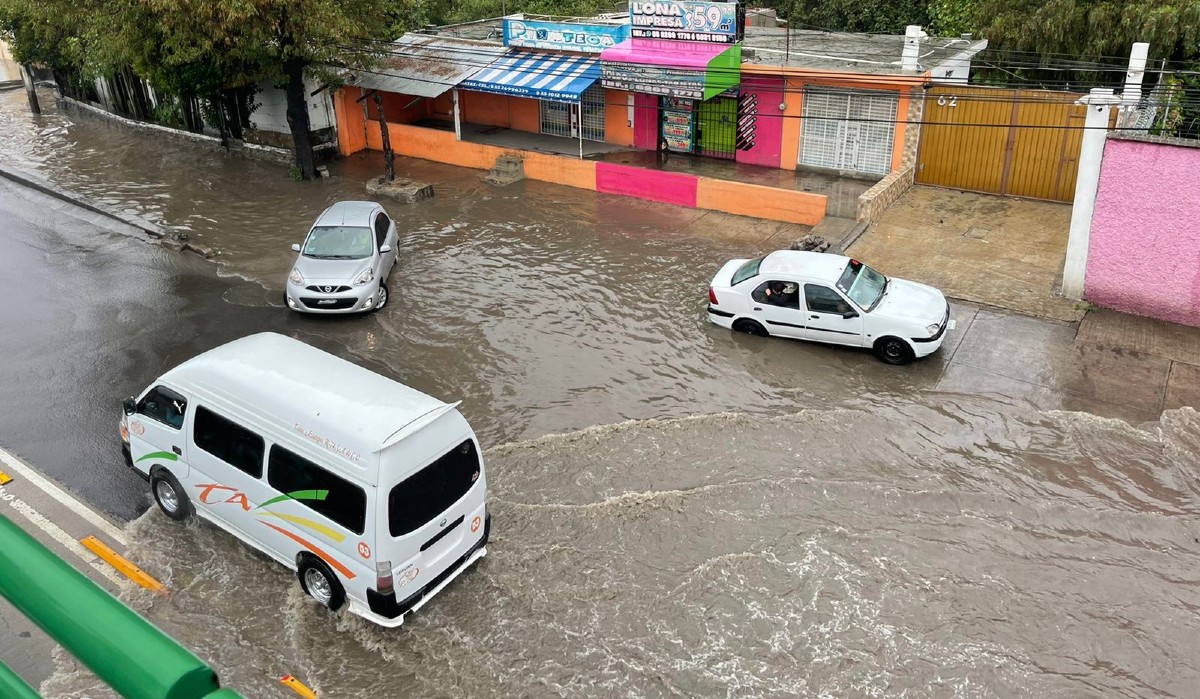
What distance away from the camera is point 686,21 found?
2306cm

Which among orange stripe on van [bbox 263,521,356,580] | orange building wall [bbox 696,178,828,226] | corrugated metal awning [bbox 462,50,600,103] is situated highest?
corrugated metal awning [bbox 462,50,600,103]

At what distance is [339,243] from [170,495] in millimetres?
7748

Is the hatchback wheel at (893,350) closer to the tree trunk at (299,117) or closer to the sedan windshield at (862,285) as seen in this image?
the sedan windshield at (862,285)

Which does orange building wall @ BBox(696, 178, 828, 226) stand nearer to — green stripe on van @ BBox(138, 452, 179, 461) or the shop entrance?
the shop entrance

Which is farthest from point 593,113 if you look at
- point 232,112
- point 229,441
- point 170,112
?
point 229,441

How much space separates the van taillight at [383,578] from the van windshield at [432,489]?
321mm

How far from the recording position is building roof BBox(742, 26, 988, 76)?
75.2ft

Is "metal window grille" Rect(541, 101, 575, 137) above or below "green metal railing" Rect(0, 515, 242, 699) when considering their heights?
below

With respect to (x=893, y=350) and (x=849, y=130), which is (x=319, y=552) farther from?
(x=849, y=130)

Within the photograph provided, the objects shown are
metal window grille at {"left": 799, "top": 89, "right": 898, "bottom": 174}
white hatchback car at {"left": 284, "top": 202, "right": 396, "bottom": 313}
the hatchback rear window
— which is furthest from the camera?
metal window grille at {"left": 799, "top": 89, "right": 898, "bottom": 174}

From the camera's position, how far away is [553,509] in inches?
462

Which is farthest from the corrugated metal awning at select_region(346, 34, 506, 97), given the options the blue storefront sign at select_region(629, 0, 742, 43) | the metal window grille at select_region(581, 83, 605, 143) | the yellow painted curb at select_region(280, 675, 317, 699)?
the yellow painted curb at select_region(280, 675, 317, 699)

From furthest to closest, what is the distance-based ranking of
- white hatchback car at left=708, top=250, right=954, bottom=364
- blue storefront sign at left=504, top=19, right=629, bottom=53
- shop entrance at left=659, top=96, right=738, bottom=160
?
blue storefront sign at left=504, top=19, right=629, bottom=53, shop entrance at left=659, top=96, right=738, bottom=160, white hatchback car at left=708, top=250, right=954, bottom=364

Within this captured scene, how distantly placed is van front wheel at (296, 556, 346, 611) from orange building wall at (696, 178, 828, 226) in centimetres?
1486
